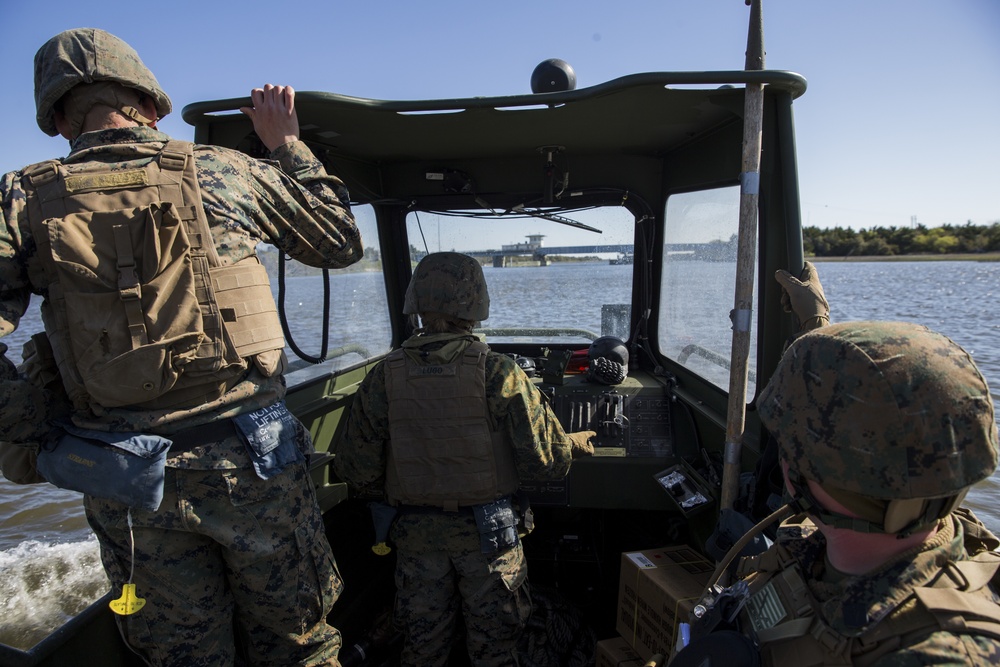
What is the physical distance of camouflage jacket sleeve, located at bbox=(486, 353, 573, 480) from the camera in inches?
97.2

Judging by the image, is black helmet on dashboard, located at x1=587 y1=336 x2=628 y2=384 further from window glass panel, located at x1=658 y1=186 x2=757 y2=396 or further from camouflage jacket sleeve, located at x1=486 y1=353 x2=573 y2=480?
camouflage jacket sleeve, located at x1=486 y1=353 x2=573 y2=480

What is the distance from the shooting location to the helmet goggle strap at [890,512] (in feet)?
3.73

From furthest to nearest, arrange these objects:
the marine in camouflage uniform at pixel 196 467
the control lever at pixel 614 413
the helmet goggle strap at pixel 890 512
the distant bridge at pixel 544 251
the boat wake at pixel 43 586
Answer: the boat wake at pixel 43 586
the distant bridge at pixel 544 251
the control lever at pixel 614 413
the marine in camouflage uniform at pixel 196 467
the helmet goggle strap at pixel 890 512

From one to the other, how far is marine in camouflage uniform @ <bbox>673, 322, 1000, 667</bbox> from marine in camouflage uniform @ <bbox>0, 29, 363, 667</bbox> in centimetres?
124

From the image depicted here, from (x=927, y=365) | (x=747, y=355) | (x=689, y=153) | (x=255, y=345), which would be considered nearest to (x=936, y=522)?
(x=927, y=365)

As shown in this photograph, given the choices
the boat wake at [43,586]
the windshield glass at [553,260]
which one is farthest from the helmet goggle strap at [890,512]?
the boat wake at [43,586]

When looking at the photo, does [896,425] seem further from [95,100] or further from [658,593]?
[95,100]

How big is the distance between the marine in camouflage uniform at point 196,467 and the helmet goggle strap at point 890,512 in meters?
1.47

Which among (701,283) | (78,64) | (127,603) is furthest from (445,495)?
(701,283)

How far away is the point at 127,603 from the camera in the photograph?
1.72 metres

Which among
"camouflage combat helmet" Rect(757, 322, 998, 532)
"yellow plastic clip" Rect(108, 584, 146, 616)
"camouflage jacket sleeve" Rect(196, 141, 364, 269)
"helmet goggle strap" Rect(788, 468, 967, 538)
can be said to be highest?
"camouflage jacket sleeve" Rect(196, 141, 364, 269)

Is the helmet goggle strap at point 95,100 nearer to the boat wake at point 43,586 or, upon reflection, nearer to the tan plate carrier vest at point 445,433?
the tan plate carrier vest at point 445,433

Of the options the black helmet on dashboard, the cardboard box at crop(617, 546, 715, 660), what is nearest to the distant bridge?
the black helmet on dashboard

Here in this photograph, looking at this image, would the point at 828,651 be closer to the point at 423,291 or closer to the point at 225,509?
the point at 225,509
